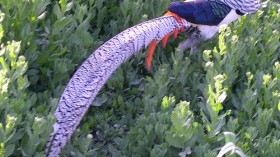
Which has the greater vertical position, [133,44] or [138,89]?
[133,44]

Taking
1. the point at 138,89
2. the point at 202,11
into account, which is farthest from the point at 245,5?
the point at 138,89

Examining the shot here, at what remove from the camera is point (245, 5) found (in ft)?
13.0

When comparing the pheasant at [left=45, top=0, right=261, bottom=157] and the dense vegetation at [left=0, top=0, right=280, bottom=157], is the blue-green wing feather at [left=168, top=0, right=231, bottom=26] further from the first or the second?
the dense vegetation at [left=0, top=0, right=280, bottom=157]

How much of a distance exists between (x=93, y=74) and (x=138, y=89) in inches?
22.0

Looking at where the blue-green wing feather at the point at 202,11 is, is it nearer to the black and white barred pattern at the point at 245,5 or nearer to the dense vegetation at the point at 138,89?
the black and white barred pattern at the point at 245,5

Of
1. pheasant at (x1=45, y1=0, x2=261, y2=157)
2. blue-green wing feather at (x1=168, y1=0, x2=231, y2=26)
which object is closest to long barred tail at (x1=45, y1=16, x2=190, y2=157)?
pheasant at (x1=45, y1=0, x2=261, y2=157)

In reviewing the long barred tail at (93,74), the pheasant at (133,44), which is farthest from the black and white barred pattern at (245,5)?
the long barred tail at (93,74)

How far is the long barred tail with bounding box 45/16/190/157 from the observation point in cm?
269

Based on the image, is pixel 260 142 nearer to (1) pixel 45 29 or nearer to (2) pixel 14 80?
(2) pixel 14 80

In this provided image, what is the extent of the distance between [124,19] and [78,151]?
54.2 inches

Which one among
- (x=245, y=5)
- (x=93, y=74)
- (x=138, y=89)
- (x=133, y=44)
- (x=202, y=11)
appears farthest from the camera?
(x=245, y=5)

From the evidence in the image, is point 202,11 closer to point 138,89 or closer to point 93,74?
point 138,89

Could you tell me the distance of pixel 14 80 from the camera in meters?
2.66

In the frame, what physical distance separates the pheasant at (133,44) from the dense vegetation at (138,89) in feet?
0.32
